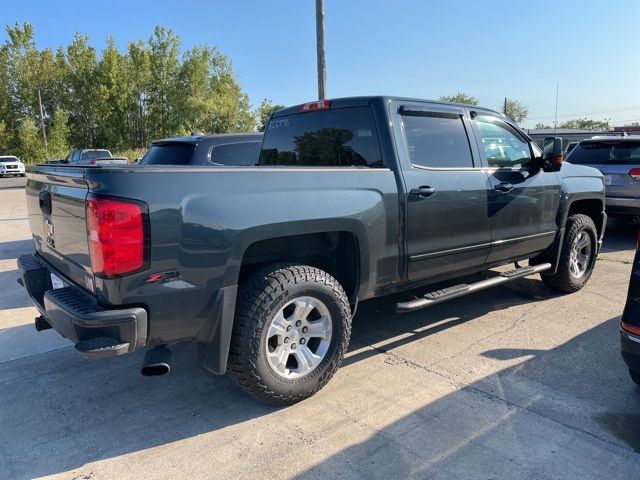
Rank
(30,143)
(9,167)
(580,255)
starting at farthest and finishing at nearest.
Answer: (30,143) < (9,167) < (580,255)

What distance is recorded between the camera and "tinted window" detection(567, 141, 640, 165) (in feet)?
28.7

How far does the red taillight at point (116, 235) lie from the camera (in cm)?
257

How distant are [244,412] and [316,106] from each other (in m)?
2.58

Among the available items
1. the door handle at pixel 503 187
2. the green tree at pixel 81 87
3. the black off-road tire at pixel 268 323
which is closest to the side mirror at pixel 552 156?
A: the door handle at pixel 503 187

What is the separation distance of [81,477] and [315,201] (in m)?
2.04

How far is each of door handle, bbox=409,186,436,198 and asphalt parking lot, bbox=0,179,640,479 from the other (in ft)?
4.30

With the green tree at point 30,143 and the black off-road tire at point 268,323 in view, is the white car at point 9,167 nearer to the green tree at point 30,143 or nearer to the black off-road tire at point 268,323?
the green tree at point 30,143

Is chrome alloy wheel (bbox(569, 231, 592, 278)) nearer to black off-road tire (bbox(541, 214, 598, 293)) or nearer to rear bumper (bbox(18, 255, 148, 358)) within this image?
black off-road tire (bbox(541, 214, 598, 293))

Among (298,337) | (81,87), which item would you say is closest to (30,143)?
(81,87)

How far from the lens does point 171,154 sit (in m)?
6.69

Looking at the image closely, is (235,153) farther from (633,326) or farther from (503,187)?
(633,326)

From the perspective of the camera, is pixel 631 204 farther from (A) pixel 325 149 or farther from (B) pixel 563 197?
(A) pixel 325 149

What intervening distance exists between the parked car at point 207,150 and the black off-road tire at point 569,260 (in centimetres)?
380

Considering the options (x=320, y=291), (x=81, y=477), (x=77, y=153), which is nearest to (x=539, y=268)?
(x=320, y=291)
